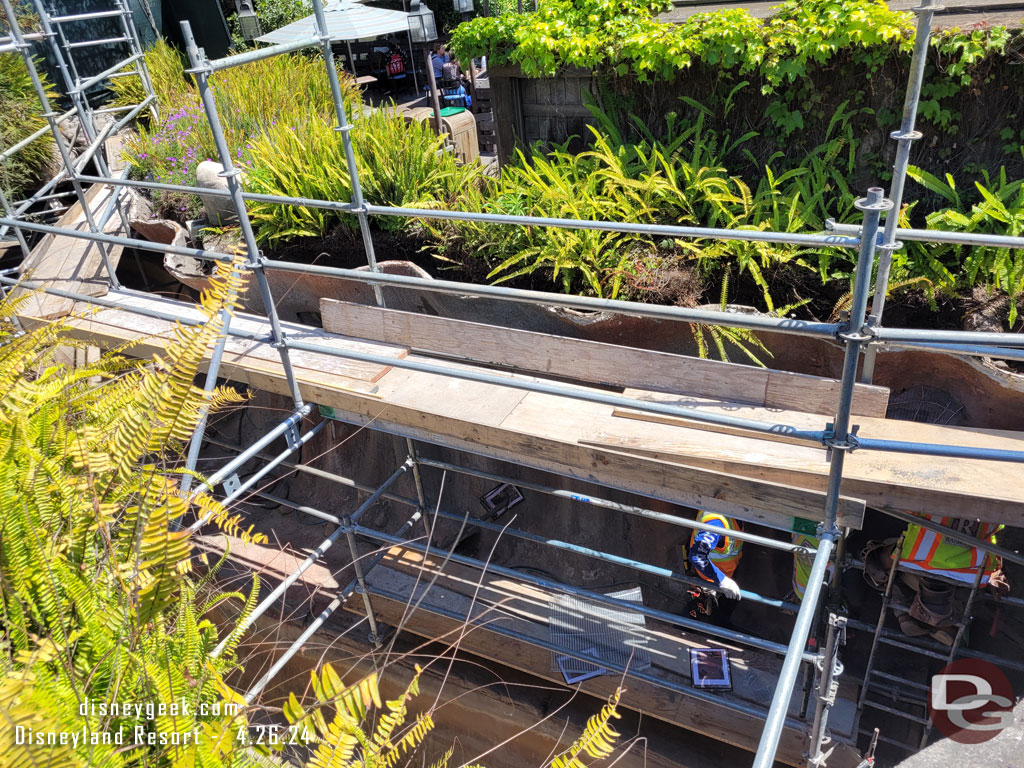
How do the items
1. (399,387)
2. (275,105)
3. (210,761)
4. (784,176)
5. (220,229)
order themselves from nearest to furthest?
(210,761) → (399,387) → (784,176) → (220,229) → (275,105)

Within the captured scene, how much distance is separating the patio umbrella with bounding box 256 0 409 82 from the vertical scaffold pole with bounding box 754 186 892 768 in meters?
6.40

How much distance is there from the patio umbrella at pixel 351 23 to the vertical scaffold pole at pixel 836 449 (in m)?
6.40

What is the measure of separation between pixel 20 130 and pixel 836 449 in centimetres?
856

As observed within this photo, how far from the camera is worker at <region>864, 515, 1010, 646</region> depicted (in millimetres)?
3294

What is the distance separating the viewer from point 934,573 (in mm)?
3270

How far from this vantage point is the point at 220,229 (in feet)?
17.4

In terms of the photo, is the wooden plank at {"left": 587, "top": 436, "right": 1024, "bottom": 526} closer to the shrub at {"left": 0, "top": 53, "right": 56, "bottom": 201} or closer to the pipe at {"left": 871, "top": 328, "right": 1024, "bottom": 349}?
the pipe at {"left": 871, "top": 328, "right": 1024, "bottom": 349}

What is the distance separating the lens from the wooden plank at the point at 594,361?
128 inches

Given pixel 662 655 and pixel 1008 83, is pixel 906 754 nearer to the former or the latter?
pixel 662 655

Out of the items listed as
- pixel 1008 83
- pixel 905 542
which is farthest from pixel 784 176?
pixel 905 542

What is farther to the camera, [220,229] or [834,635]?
[220,229]

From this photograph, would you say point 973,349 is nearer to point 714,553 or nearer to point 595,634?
point 714,553

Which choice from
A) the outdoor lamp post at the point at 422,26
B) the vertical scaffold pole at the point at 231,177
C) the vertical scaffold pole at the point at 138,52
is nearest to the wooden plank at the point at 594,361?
the vertical scaffold pole at the point at 231,177

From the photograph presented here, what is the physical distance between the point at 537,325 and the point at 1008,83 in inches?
120
